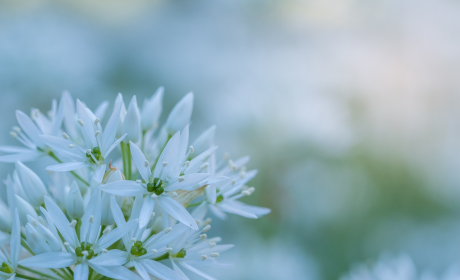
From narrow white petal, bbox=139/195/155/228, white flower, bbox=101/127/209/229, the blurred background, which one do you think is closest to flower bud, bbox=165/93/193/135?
white flower, bbox=101/127/209/229

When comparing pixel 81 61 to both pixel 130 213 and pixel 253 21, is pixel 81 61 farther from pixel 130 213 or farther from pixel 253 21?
pixel 130 213

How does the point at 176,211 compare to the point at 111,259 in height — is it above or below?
above

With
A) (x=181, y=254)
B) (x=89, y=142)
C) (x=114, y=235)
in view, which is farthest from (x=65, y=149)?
(x=181, y=254)

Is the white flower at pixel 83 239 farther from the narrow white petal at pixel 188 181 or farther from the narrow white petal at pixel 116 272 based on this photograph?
the narrow white petal at pixel 188 181

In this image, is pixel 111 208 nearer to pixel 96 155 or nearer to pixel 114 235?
pixel 114 235

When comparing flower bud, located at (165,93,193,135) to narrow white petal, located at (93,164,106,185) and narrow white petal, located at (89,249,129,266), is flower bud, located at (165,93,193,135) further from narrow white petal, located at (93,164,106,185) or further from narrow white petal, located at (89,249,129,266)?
narrow white petal, located at (89,249,129,266)

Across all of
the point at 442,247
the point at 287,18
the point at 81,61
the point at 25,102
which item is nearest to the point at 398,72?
the point at 287,18
